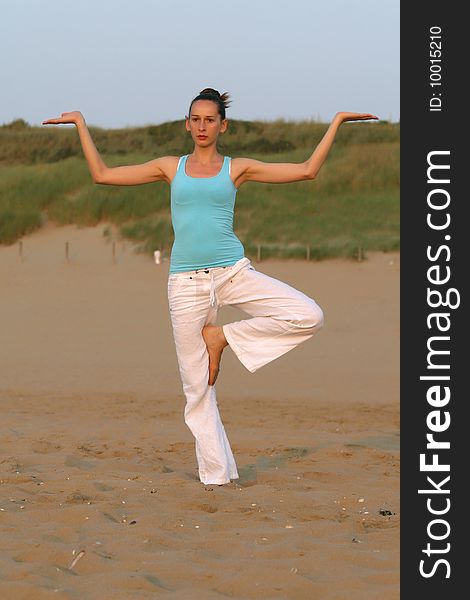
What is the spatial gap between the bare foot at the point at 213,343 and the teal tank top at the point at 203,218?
388mm

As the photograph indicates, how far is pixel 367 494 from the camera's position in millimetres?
6520

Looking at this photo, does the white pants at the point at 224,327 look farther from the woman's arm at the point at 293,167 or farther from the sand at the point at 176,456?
the woman's arm at the point at 293,167

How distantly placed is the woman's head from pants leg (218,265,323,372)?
77cm

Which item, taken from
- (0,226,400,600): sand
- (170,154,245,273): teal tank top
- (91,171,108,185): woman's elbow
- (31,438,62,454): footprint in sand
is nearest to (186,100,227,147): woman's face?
(170,154,245,273): teal tank top

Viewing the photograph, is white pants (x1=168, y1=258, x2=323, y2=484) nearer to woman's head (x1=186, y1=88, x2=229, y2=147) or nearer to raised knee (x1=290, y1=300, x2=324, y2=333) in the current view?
raised knee (x1=290, y1=300, x2=324, y2=333)

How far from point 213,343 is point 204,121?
1262 mm

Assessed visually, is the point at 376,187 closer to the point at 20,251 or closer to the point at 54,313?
the point at 20,251

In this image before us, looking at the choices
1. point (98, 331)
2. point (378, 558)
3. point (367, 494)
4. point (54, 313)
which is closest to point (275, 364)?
point (98, 331)

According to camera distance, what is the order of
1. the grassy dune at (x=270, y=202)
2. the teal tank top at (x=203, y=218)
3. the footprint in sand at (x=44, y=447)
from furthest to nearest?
1. the grassy dune at (x=270, y=202)
2. the footprint in sand at (x=44, y=447)
3. the teal tank top at (x=203, y=218)

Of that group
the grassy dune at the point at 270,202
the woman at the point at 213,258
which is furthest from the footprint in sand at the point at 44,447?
the grassy dune at the point at 270,202

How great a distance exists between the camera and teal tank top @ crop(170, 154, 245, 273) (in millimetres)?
6422

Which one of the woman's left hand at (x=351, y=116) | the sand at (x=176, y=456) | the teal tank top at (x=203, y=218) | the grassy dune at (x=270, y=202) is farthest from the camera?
the grassy dune at (x=270, y=202)

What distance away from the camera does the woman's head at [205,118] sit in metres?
6.47

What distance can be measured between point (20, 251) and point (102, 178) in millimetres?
14775
